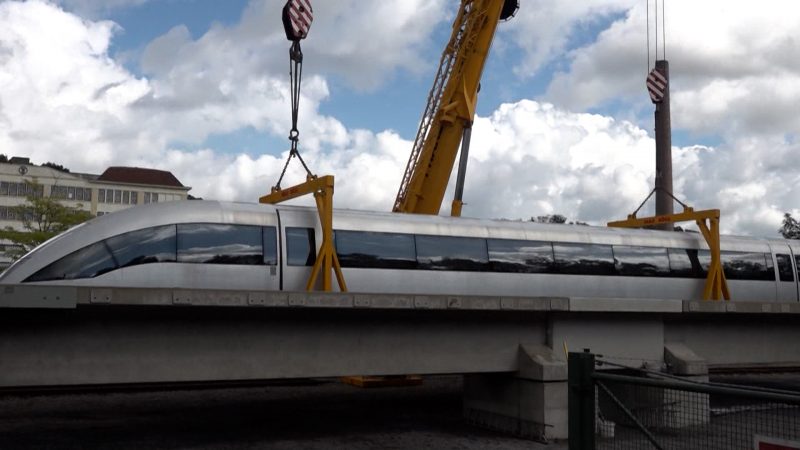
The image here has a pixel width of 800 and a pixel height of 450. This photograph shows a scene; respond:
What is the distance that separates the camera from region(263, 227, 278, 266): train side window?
14.0 m

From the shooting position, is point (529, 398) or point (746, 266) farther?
point (746, 266)

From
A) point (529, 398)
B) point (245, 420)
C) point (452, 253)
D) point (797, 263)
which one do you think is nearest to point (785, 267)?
point (797, 263)

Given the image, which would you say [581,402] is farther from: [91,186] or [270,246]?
[91,186]

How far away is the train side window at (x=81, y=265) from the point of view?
12375mm

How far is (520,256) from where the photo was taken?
1684 centimetres

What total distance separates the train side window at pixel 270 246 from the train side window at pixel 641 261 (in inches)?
334

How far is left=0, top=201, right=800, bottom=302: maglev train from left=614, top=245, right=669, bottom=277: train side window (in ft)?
0.11

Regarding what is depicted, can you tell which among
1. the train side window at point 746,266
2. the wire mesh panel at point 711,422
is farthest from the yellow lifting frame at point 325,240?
the train side window at point 746,266

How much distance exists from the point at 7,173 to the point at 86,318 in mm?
81429

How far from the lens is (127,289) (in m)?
11.2

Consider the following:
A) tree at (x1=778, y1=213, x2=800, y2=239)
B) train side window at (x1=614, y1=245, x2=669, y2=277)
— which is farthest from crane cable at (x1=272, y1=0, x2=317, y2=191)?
tree at (x1=778, y1=213, x2=800, y2=239)

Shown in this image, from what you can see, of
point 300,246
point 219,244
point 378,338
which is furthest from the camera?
point 378,338

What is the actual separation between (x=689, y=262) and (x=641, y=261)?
1.59 m

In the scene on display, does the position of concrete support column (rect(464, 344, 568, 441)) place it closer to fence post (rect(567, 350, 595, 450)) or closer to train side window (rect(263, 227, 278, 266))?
train side window (rect(263, 227, 278, 266))
